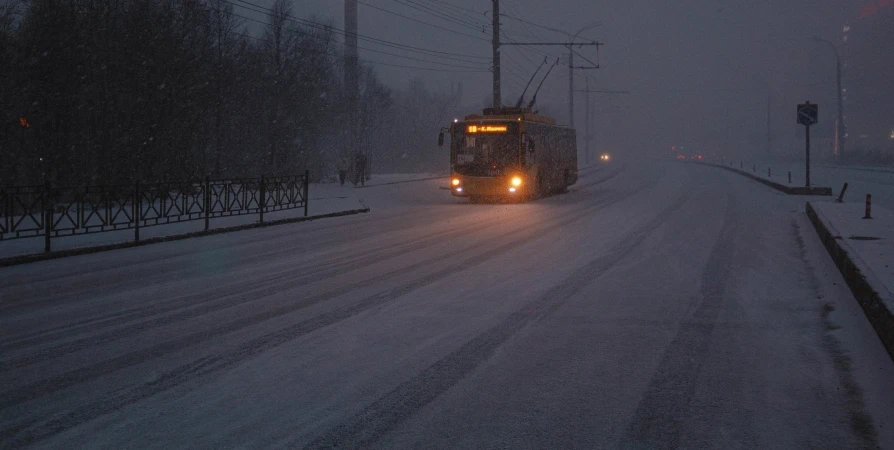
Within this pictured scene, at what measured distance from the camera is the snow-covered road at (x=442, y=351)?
4.91 meters

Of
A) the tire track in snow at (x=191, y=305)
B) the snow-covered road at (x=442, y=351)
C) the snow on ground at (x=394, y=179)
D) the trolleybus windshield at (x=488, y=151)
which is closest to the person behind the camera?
the snow-covered road at (x=442, y=351)

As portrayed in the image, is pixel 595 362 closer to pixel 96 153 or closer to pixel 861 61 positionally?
pixel 96 153

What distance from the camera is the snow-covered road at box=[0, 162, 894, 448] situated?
4914 millimetres

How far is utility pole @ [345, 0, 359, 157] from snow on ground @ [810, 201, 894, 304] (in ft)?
88.9

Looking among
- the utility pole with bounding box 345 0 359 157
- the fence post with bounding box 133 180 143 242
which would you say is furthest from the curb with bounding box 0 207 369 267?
the utility pole with bounding box 345 0 359 157

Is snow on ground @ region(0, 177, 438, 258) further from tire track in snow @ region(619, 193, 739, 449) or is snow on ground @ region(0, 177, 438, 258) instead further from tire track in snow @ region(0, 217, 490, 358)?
tire track in snow @ region(619, 193, 739, 449)

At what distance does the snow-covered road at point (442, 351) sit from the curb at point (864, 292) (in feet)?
0.46

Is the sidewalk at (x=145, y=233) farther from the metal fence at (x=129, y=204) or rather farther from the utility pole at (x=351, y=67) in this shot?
the utility pole at (x=351, y=67)

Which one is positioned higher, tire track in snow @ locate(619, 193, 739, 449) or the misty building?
the misty building

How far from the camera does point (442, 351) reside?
689 cm

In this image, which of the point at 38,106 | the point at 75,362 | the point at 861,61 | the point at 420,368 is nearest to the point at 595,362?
the point at 420,368

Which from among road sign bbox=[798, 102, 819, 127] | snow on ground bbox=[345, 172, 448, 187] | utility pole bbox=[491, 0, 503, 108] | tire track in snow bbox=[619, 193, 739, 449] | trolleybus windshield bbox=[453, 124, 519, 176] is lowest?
tire track in snow bbox=[619, 193, 739, 449]

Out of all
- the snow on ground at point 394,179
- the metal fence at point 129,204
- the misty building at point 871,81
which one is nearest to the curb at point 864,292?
the metal fence at point 129,204

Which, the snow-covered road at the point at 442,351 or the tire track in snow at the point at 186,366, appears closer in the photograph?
the snow-covered road at the point at 442,351
